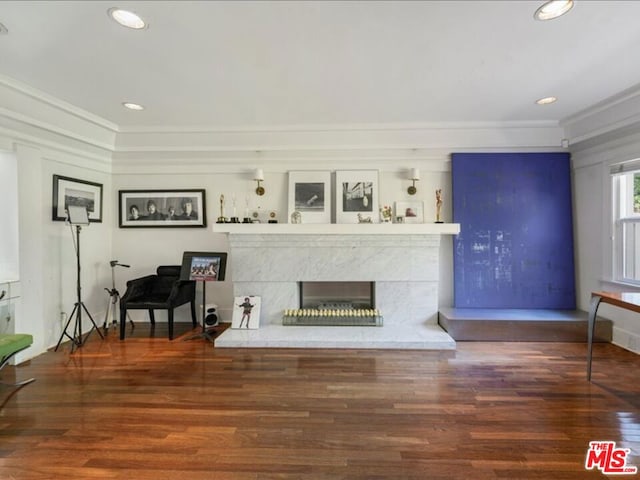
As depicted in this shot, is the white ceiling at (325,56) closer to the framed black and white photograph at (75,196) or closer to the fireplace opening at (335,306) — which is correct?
the framed black and white photograph at (75,196)

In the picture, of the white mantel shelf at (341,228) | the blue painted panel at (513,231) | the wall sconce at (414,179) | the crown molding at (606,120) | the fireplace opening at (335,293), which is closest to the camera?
the crown molding at (606,120)

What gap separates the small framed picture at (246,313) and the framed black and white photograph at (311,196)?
1194 mm

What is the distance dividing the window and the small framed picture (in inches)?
168

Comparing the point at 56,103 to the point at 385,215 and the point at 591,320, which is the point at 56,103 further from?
the point at 591,320

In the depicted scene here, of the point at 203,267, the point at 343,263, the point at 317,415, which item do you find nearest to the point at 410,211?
the point at 343,263

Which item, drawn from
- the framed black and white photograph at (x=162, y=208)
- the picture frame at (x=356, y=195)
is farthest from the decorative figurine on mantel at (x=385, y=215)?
the framed black and white photograph at (x=162, y=208)

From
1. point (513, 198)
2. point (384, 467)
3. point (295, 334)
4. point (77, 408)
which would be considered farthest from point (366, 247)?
point (77, 408)

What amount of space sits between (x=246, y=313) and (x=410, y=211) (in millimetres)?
2584

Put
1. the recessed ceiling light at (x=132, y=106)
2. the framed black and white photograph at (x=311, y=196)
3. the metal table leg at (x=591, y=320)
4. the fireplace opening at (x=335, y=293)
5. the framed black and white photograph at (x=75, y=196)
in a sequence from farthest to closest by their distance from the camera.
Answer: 1. the fireplace opening at (x=335, y=293)
2. the framed black and white photograph at (x=311, y=196)
3. the framed black and white photograph at (x=75, y=196)
4. the recessed ceiling light at (x=132, y=106)
5. the metal table leg at (x=591, y=320)

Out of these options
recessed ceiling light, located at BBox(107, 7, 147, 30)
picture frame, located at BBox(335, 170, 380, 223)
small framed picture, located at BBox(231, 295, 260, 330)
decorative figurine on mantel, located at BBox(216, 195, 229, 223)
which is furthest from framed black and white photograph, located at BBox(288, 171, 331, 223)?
recessed ceiling light, located at BBox(107, 7, 147, 30)

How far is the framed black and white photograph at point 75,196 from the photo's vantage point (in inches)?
139

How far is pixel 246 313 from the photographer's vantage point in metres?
3.96

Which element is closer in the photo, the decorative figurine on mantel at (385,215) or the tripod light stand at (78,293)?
the tripod light stand at (78,293)

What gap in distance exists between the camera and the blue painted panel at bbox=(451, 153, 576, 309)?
404cm
